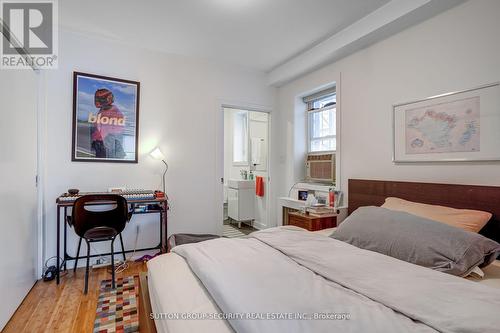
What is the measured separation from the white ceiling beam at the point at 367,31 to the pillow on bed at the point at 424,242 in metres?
1.76

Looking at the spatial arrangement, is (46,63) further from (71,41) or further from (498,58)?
(498,58)

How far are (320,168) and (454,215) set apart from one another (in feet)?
6.22

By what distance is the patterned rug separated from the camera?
1.86m

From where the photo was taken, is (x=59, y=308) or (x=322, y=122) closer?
(x=59, y=308)

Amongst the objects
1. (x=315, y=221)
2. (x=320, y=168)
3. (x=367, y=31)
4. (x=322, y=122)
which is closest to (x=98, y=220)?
(x=315, y=221)

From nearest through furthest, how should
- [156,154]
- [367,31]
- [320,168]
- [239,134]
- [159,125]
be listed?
[367,31] → [156,154] → [159,125] → [320,168] → [239,134]

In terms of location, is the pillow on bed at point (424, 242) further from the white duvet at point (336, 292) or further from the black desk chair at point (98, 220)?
the black desk chair at point (98, 220)

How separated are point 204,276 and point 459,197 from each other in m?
2.04

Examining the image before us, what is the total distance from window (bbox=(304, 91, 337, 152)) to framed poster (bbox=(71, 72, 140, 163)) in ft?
8.21

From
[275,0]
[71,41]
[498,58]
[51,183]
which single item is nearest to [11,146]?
[51,183]

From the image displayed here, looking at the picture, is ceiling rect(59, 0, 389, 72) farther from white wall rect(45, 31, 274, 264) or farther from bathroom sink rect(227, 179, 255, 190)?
bathroom sink rect(227, 179, 255, 190)

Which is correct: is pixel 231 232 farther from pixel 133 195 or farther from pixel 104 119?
pixel 104 119

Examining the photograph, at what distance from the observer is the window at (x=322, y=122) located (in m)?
3.50

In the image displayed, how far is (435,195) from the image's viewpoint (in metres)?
2.14
